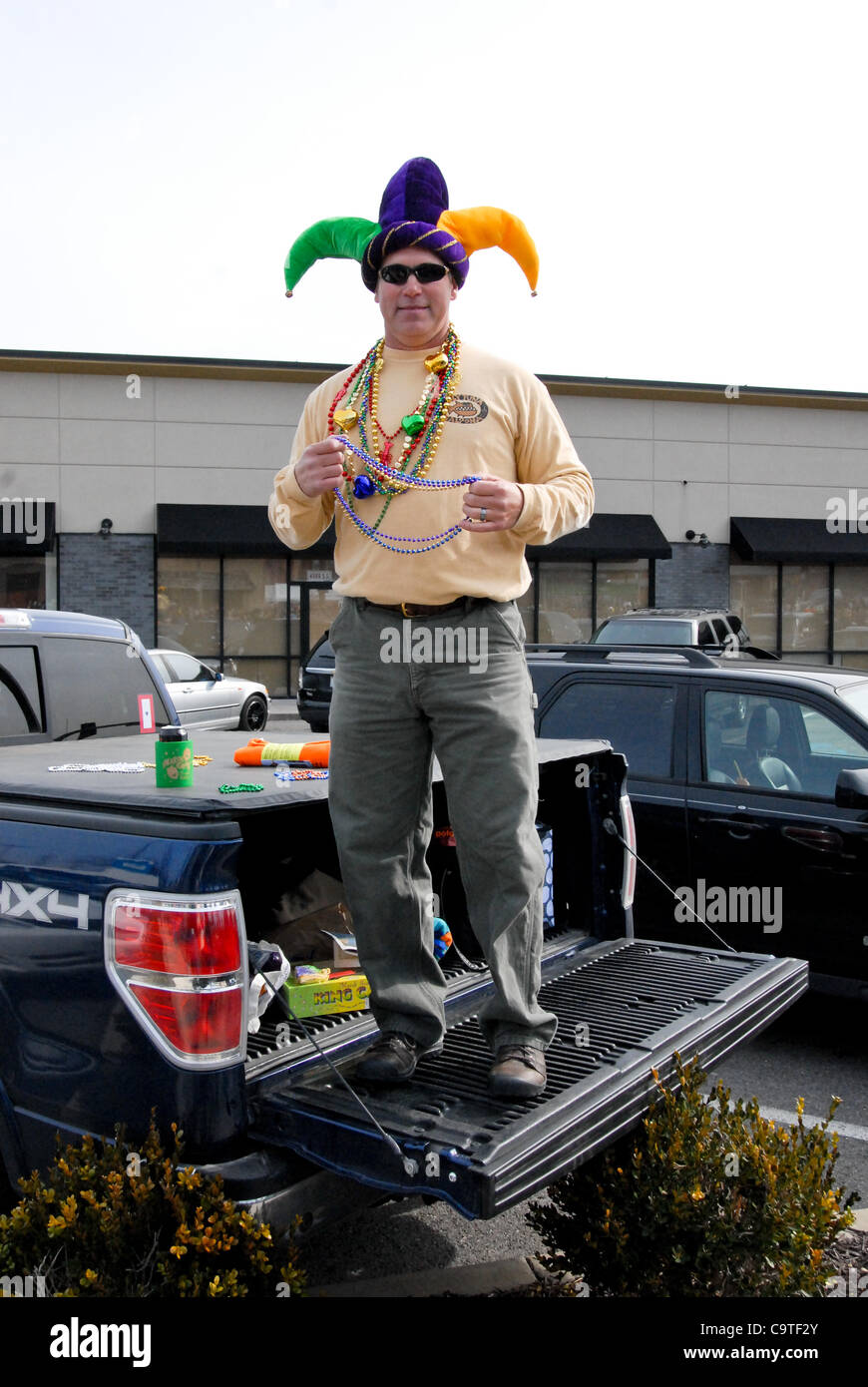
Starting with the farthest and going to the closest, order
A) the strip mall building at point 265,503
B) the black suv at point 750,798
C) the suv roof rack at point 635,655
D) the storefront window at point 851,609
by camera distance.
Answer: the storefront window at point 851,609, the strip mall building at point 265,503, the suv roof rack at point 635,655, the black suv at point 750,798

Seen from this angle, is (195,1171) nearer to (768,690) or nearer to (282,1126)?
(282,1126)

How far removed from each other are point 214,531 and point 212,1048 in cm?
1841

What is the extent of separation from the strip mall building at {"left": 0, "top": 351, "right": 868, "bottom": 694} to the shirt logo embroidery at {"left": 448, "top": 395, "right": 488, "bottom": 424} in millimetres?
17207

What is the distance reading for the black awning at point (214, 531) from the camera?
65.4ft

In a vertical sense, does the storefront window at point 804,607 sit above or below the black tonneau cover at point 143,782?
above

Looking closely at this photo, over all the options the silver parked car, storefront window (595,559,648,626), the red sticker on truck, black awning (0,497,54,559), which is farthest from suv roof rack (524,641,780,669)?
storefront window (595,559,648,626)

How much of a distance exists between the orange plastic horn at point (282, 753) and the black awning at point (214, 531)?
1661cm

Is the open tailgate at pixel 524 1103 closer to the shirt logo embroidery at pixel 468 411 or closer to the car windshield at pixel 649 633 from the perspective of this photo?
the shirt logo embroidery at pixel 468 411

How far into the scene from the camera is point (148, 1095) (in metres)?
2.32

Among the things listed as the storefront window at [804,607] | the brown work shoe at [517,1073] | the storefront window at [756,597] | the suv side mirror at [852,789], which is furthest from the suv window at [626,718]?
the storefront window at [804,607]

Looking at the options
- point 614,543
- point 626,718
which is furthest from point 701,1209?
point 614,543

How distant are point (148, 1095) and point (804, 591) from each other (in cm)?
2272

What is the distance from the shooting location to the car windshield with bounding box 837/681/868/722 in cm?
492
